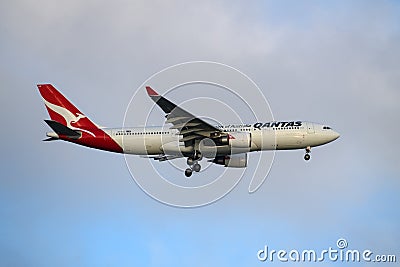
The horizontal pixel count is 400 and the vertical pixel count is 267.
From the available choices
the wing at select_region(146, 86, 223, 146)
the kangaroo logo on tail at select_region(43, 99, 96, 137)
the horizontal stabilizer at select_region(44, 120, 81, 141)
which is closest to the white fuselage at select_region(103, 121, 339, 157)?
the wing at select_region(146, 86, 223, 146)

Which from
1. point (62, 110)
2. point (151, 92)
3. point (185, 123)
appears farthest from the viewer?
point (62, 110)

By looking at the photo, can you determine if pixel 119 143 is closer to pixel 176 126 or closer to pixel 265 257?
pixel 176 126

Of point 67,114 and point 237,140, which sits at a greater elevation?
point 67,114

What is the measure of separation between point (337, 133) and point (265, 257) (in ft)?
82.5

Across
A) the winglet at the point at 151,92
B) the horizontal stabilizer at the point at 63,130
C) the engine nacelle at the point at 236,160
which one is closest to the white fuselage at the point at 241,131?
the horizontal stabilizer at the point at 63,130

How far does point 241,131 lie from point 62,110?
20.2 metres

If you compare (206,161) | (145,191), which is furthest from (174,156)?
(145,191)

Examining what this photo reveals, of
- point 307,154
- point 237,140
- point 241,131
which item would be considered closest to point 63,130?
point 237,140

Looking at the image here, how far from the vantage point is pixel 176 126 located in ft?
203

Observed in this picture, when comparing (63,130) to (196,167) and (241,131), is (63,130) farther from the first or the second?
(241,131)

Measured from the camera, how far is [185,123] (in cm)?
6166

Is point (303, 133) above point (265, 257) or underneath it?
above

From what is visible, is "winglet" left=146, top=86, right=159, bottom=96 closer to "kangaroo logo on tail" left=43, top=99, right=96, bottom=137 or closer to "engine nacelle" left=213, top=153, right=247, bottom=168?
"engine nacelle" left=213, top=153, right=247, bottom=168

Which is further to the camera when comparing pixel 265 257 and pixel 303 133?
pixel 303 133
